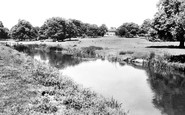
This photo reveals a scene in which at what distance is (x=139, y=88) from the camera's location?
2712cm

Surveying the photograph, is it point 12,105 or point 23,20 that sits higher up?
point 23,20

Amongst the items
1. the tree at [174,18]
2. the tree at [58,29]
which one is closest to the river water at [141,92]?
the tree at [174,18]

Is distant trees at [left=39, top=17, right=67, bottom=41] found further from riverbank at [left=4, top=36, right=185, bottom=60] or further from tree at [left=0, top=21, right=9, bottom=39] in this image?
tree at [left=0, top=21, right=9, bottom=39]

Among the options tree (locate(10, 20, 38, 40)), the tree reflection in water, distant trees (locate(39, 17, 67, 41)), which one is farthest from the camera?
tree (locate(10, 20, 38, 40))

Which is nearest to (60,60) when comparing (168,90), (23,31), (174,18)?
(174,18)

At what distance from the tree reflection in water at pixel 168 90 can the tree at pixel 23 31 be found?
407 feet

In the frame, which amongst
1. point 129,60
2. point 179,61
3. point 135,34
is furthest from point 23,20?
point 179,61

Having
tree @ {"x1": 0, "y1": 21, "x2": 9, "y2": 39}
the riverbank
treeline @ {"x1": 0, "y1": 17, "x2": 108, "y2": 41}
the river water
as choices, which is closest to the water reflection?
the riverbank

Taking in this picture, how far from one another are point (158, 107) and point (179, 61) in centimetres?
2168

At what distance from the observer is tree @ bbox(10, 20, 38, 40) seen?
14838cm

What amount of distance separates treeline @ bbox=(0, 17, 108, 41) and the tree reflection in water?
9323 centimetres

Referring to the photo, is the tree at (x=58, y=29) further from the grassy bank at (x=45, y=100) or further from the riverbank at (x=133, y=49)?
the grassy bank at (x=45, y=100)

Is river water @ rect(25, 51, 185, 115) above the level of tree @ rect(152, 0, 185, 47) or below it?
below

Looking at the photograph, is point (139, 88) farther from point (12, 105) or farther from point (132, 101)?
point (12, 105)
